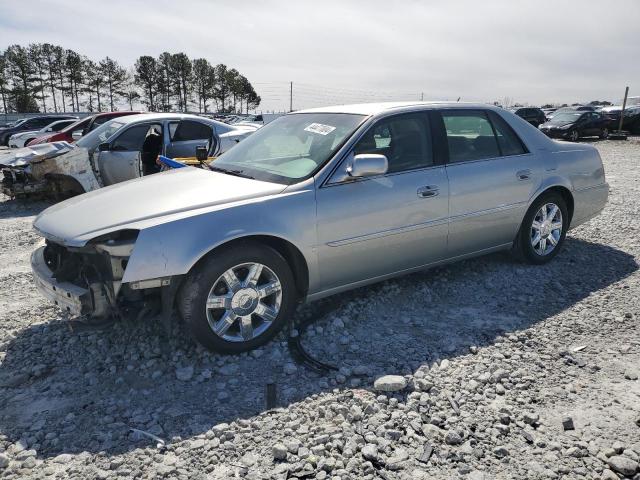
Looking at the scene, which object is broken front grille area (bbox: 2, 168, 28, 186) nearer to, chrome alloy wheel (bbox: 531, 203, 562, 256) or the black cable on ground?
the black cable on ground

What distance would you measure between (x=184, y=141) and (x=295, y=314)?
553 cm

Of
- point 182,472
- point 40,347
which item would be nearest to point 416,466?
point 182,472

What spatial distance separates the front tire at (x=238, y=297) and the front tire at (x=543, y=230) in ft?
8.40

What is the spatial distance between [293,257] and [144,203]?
3.45 feet

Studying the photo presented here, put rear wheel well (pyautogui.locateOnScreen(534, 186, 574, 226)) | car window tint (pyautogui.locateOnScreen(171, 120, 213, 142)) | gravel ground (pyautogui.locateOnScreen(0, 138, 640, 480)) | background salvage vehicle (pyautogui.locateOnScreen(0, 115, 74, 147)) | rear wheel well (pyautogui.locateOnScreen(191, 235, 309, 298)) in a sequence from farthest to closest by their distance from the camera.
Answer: background salvage vehicle (pyautogui.locateOnScreen(0, 115, 74, 147))
car window tint (pyautogui.locateOnScreen(171, 120, 213, 142))
rear wheel well (pyautogui.locateOnScreen(534, 186, 574, 226))
rear wheel well (pyautogui.locateOnScreen(191, 235, 309, 298))
gravel ground (pyautogui.locateOnScreen(0, 138, 640, 480))

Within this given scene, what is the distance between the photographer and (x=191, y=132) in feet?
28.6

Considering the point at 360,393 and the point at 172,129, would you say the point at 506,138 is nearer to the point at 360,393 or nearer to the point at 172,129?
the point at 360,393

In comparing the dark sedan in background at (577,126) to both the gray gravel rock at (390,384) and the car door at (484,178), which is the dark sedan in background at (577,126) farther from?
the gray gravel rock at (390,384)

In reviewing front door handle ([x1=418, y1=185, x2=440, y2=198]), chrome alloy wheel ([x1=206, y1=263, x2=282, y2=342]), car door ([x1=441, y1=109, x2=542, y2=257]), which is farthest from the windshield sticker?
chrome alloy wheel ([x1=206, y1=263, x2=282, y2=342])

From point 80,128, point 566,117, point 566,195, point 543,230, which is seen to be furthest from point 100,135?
point 566,117

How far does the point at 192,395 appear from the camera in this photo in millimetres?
2959

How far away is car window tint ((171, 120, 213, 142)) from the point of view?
8547mm

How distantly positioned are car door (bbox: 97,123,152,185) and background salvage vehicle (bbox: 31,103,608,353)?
4020 millimetres

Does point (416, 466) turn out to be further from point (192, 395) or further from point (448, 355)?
point (192, 395)
